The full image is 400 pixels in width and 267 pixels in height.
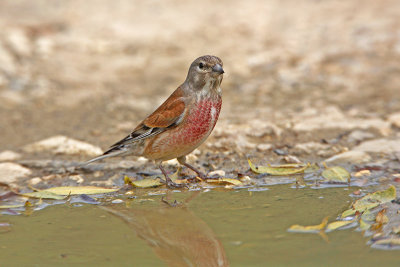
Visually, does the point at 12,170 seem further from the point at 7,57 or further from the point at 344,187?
the point at 7,57

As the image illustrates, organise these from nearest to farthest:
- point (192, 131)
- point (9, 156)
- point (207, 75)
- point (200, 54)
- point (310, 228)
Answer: point (310, 228)
point (192, 131)
point (207, 75)
point (9, 156)
point (200, 54)

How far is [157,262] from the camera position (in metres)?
3.03

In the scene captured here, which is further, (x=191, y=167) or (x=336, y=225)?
(x=191, y=167)

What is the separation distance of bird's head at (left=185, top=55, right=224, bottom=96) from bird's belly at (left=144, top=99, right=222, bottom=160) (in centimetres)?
12

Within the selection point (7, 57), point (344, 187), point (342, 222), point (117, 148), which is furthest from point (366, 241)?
point (7, 57)

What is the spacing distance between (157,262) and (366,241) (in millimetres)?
1118

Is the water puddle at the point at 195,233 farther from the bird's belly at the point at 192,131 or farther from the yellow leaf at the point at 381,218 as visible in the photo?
the bird's belly at the point at 192,131

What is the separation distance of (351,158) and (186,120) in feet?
4.56

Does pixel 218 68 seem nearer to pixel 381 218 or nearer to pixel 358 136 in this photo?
pixel 358 136

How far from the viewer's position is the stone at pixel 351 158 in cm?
478

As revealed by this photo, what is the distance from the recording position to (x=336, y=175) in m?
4.39

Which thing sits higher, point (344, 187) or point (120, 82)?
point (120, 82)

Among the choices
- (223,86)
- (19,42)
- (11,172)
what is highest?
(19,42)

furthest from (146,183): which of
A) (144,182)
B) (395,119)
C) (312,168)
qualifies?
(395,119)
